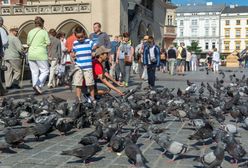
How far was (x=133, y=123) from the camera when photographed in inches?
287

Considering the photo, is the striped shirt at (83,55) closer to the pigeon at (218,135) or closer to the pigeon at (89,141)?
the pigeon at (89,141)

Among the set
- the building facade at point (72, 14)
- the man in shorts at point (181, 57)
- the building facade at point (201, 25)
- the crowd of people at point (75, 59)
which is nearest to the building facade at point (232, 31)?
the building facade at point (201, 25)

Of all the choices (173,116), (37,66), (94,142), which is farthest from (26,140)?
(37,66)

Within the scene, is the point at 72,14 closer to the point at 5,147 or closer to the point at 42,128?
the point at 42,128

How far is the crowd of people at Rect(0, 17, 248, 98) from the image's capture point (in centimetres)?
947

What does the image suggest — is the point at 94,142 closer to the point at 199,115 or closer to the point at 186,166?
the point at 186,166

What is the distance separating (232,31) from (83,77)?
12496 cm

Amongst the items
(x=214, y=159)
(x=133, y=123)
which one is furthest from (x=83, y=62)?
Result: (x=214, y=159)

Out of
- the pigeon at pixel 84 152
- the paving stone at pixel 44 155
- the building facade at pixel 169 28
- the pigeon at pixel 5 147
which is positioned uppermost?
the building facade at pixel 169 28

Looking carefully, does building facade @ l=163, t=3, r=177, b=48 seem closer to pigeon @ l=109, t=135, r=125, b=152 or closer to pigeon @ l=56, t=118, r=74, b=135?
pigeon @ l=56, t=118, r=74, b=135

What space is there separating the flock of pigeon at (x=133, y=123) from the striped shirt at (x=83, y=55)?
107 cm

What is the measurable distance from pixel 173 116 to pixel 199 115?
136 cm

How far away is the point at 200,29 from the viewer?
130 metres

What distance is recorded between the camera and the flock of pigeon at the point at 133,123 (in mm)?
5273
